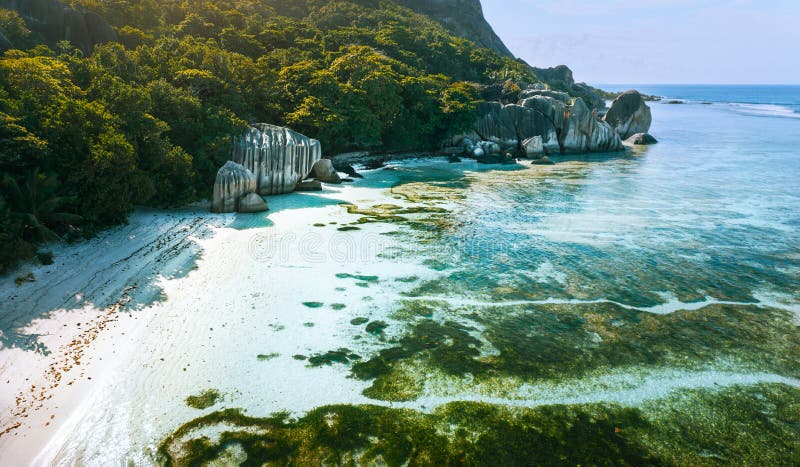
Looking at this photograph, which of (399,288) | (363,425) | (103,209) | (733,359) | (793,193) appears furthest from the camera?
(793,193)

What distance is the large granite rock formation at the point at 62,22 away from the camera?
33.7 m

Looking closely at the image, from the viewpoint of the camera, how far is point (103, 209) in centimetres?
1867

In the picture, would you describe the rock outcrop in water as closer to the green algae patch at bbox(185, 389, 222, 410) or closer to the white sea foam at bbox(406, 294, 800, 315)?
the white sea foam at bbox(406, 294, 800, 315)

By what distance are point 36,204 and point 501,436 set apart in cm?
1719

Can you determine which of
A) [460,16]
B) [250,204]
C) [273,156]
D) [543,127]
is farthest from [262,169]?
[460,16]

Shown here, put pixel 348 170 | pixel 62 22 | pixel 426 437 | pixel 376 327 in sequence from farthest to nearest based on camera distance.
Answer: pixel 348 170, pixel 62 22, pixel 376 327, pixel 426 437

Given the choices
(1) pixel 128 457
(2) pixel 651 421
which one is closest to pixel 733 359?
(2) pixel 651 421

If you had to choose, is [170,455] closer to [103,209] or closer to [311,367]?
[311,367]

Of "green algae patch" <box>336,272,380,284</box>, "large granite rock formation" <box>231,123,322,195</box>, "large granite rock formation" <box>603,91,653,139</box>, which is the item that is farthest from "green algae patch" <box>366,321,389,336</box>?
"large granite rock formation" <box>603,91,653,139</box>

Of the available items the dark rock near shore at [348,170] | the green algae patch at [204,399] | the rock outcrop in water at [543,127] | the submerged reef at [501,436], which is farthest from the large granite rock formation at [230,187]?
the rock outcrop in water at [543,127]

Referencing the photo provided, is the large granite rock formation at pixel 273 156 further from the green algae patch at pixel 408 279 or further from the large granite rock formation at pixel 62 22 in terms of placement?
the large granite rock formation at pixel 62 22

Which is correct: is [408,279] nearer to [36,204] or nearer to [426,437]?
[426,437]

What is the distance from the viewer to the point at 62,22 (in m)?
34.8

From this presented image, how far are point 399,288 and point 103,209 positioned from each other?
12.5 meters
